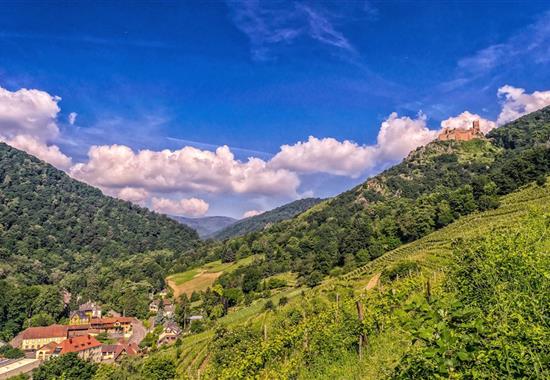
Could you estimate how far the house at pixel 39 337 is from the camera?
85562 mm

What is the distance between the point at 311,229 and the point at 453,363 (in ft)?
429

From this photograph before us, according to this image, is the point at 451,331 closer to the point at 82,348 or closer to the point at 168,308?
the point at 82,348

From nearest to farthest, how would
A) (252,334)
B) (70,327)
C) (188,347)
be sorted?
1. (252,334)
2. (188,347)
3. (70,327)

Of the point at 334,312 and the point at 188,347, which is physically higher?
the point at 334,312

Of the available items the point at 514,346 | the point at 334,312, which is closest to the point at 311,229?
the point at 334,312

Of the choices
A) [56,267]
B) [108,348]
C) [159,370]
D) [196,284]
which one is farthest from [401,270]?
[56,267]

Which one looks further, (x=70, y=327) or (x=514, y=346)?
(x=70, y=327)

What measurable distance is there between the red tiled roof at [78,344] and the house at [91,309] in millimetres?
29012

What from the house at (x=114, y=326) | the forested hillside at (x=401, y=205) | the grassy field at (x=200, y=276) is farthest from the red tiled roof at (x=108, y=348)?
the grassy field at (x=200, y=276)

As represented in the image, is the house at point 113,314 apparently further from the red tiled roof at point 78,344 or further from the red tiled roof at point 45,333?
the red tiled roof at point 78,344

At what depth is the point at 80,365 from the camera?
176 feet

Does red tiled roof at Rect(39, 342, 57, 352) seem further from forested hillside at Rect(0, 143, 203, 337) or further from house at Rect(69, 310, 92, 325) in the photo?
forested hillside at Rect(0, 143, 203, 337)

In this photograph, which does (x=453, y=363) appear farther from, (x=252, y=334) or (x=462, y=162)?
(x=462, y=162)

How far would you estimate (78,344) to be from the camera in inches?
3051
